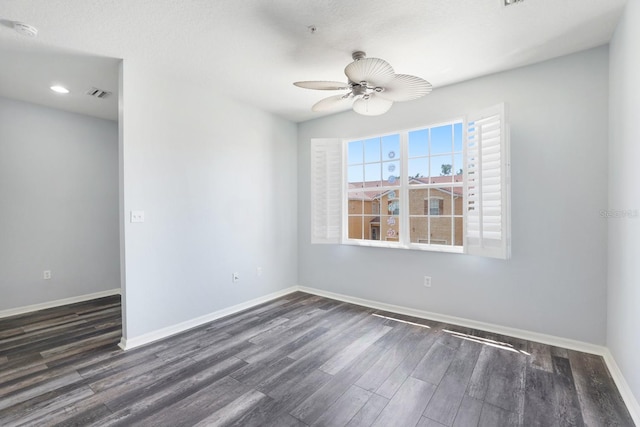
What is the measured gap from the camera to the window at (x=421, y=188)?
2805 mm

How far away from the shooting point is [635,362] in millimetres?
1844

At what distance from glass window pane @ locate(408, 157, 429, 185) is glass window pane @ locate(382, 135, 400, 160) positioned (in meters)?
0.24

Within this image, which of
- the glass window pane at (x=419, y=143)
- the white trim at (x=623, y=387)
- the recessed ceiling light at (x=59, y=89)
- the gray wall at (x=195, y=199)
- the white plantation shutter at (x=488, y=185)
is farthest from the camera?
the glass window pane at (x=419, y=143)

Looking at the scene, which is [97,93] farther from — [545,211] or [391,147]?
[545,211]

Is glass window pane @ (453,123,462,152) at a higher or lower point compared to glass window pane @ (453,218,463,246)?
higher

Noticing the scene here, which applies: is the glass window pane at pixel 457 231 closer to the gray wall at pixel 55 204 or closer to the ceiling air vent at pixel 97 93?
the ceiling air vent at pixel 97 93

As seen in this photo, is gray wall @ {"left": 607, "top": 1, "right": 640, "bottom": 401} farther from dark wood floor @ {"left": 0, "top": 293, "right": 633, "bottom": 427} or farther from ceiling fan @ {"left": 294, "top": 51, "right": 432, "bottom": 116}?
ceiling fan @ {"left": 294, "top": 51, "right": 432, "bottom": 116}

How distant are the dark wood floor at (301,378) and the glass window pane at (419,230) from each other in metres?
1.00

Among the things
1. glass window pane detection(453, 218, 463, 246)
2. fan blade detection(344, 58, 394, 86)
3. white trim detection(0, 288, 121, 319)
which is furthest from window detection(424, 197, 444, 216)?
white trim detection(0, 288, 121, 319)

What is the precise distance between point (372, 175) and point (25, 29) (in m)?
3.62

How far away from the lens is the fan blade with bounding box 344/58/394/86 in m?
1.98

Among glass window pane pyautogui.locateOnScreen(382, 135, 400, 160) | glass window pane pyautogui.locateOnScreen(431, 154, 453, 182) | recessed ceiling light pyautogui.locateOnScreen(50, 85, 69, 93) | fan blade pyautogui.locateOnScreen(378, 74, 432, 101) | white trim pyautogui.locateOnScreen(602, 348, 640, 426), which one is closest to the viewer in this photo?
white trim pyautogui.locateOnScreen(602, 348, 640, 426)

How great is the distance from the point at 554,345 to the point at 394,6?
326cm

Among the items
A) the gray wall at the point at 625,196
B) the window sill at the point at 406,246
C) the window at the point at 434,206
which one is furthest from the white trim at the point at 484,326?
the window at the point at 434,206
